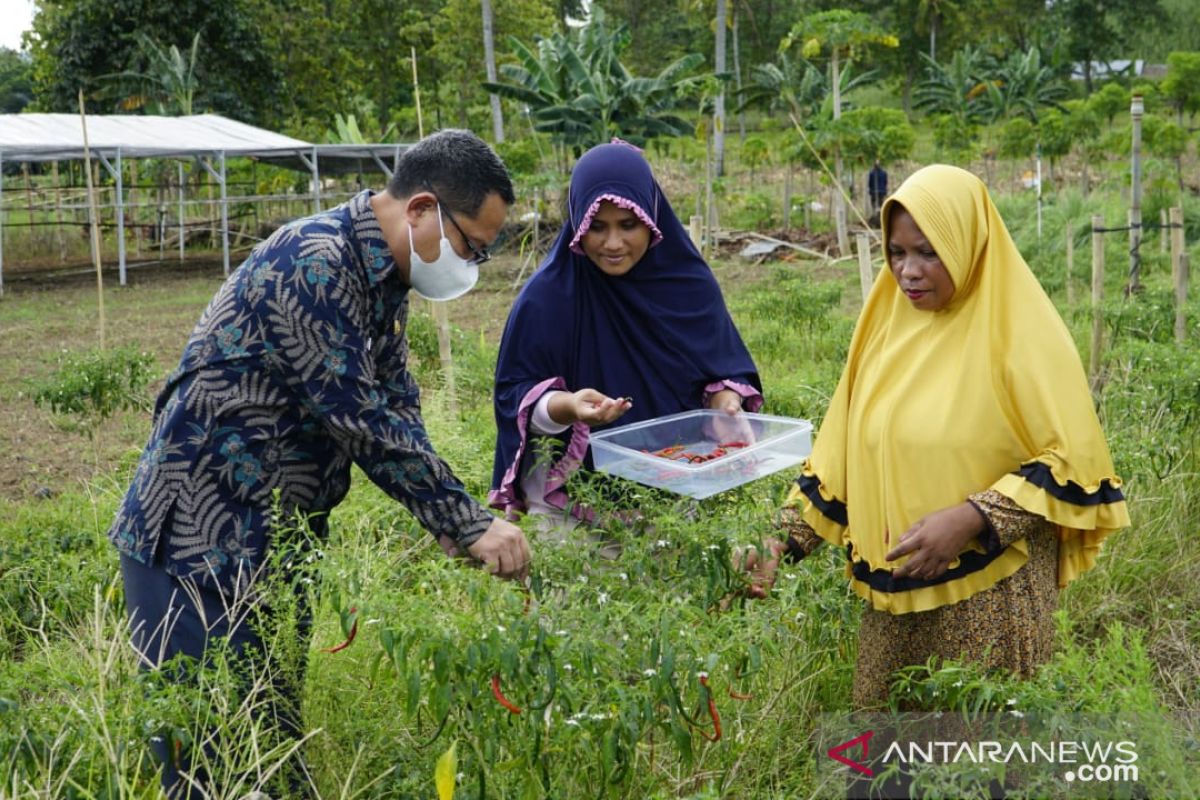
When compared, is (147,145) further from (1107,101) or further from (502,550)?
(1107,101)

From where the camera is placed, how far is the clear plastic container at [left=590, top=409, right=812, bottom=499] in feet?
7.98

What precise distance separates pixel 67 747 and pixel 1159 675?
246 cm

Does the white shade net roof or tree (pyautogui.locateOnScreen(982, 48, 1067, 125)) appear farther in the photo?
tree (pyautogui.locateOnScreen(982, 48, 1067, 125))

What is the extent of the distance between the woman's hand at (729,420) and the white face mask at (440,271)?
74cm

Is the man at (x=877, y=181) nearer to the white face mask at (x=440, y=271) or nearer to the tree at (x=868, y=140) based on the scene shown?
the tree at (x=868, y=140)

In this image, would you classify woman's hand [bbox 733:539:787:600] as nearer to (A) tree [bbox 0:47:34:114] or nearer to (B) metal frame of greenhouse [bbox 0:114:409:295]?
(B) metal frame of greenhouse [bbox 0:114:409:295]

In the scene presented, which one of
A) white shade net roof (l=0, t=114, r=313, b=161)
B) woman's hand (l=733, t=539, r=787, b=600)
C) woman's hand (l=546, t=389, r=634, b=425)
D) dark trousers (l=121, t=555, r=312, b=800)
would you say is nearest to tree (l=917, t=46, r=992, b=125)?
white shade net roof (l=0, t=114, r=313, b=161)

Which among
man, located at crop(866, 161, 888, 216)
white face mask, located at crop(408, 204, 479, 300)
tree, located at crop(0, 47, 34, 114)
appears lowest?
white face mask, located at crop(408, 204, 479, 300)

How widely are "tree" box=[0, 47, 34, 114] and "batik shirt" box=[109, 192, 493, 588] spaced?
36.2m

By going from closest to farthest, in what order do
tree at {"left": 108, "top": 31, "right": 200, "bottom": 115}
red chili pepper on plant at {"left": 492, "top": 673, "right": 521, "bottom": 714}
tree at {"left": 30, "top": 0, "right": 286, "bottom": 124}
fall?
1. red chili pepper on plant at {"left": 492, "top": 673, "right": 521, "bottom": 714}
2. tree at {"left": 108, "top": 31, "right": 200, "bottom": 115}
3. tree at {"left": 30, "top": 0, "right": 286, "bottom": 124}

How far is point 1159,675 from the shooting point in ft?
9.80

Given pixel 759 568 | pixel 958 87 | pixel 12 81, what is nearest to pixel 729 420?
pixel 759 568

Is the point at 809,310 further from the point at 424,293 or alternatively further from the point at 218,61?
the point at 218,61

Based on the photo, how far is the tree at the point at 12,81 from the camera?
116 feet
